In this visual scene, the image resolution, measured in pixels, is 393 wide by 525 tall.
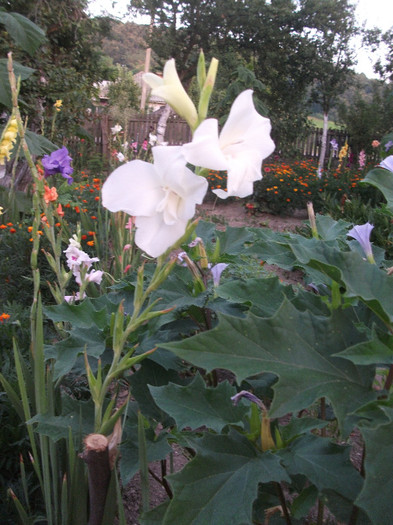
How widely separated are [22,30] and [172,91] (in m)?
3.91

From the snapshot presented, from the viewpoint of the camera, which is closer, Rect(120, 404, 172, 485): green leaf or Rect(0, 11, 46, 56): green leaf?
Rect(120, 404, 172, 485): green leaf

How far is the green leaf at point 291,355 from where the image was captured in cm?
Answer: 65

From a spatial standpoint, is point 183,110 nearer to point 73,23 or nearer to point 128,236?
point 128,236

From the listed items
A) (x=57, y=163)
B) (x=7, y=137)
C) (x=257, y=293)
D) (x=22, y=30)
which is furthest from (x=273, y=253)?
(x=22, y=30)

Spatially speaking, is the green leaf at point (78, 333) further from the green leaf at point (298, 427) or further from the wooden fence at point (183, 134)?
the wooden fence at point (183, 134)

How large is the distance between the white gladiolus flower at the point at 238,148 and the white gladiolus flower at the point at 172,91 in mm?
61

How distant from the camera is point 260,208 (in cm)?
717

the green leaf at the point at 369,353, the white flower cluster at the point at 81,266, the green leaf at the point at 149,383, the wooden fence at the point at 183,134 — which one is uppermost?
the green leaf at the point at 369,353

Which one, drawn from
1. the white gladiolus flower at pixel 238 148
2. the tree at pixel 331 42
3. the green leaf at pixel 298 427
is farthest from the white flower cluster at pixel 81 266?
the tree at pixel 331 42

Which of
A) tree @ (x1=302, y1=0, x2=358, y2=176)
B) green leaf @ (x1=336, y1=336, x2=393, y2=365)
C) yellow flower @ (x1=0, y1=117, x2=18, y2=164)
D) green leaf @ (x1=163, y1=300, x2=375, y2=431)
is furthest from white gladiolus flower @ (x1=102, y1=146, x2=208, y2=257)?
tree @ (x1=302, y1=0, x2=358, y2=176)

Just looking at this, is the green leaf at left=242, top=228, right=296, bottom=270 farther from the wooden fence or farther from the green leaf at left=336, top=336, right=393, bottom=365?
the wooden fence

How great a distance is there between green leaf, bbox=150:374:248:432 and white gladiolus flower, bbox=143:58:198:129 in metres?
0.46

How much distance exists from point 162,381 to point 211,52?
14.1 m

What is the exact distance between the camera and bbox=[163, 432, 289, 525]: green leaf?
0.67 metres
